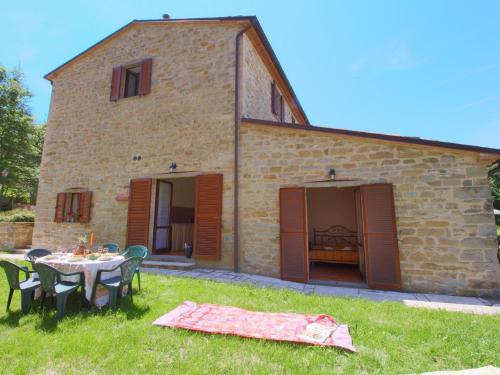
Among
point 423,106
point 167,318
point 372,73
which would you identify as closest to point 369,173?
point 167,318

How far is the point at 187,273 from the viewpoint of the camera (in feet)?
20.2

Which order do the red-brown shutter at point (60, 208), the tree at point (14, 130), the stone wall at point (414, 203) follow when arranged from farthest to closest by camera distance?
the tree at point (14, 130), the red-brown shutter at point (60, 208), the stone wall at point (414, 203)

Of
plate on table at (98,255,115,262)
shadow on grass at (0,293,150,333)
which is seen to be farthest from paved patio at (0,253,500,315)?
shadow on grass at (0,293,150,333)

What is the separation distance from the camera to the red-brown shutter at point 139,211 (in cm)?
731

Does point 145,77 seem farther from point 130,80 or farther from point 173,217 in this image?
point 173,217

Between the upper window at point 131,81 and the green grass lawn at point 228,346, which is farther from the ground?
the upper window at point 131,81

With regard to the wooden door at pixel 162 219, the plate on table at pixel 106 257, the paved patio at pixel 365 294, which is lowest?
the paved patio at pixel 365 294

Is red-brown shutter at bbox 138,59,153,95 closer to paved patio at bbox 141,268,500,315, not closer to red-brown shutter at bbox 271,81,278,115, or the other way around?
red-brown shutter at bbox 271,81,278,115

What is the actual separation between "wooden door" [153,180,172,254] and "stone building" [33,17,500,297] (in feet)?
0.19

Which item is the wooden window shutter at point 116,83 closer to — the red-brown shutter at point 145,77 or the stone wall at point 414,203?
the red-brown shutter at point 145,77

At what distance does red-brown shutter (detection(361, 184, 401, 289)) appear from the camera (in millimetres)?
5125

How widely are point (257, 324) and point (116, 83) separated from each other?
903 cm

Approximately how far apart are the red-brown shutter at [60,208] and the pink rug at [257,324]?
7.17 m

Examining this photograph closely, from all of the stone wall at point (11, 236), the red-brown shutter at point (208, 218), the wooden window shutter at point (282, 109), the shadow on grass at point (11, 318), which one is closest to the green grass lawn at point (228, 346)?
the shadow on grass at point (11, 318)
